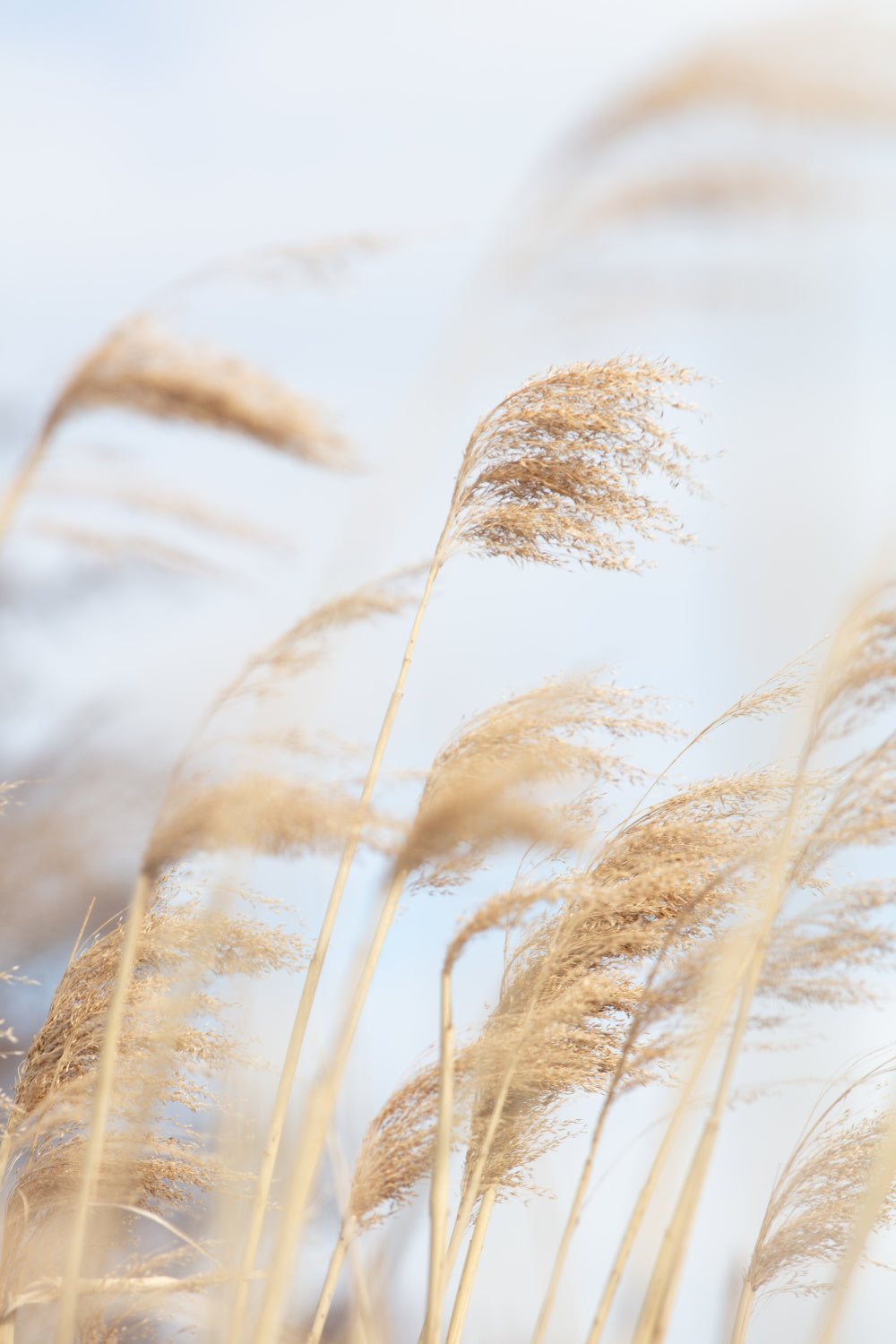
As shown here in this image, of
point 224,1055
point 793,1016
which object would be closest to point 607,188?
point 793,1016

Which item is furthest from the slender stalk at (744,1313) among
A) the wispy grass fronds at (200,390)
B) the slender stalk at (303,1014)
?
the wispy grass fronds at (200,390)

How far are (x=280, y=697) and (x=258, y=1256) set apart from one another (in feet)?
3.04

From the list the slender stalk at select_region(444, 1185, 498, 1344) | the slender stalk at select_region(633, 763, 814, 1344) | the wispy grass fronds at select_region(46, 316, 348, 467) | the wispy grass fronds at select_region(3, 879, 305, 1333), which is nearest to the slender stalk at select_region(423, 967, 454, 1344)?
the slender stalk at select_region(633, 763, 814, 1344)

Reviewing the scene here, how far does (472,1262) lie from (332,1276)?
0.27 metres

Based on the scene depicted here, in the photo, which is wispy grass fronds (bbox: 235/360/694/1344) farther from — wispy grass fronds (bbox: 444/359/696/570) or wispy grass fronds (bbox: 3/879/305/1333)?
wispy grass fronds (bbox: 3/879/305/1333)

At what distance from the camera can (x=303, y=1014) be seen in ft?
5.34

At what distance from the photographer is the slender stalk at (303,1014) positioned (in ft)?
4.77

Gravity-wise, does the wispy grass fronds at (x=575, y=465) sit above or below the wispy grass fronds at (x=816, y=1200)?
above

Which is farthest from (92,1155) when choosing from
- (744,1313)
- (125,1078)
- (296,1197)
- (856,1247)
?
(744,1313)

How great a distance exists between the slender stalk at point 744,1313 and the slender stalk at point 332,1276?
0.69 metres

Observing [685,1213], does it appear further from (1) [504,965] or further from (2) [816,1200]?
(2) [816,1200]

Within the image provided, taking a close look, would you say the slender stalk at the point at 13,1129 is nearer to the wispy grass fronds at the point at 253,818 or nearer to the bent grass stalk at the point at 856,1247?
the wispy grass fronds at the point at 253,818

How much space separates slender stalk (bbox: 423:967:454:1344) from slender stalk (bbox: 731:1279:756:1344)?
740 millimetres

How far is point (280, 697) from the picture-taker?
1.38 m
